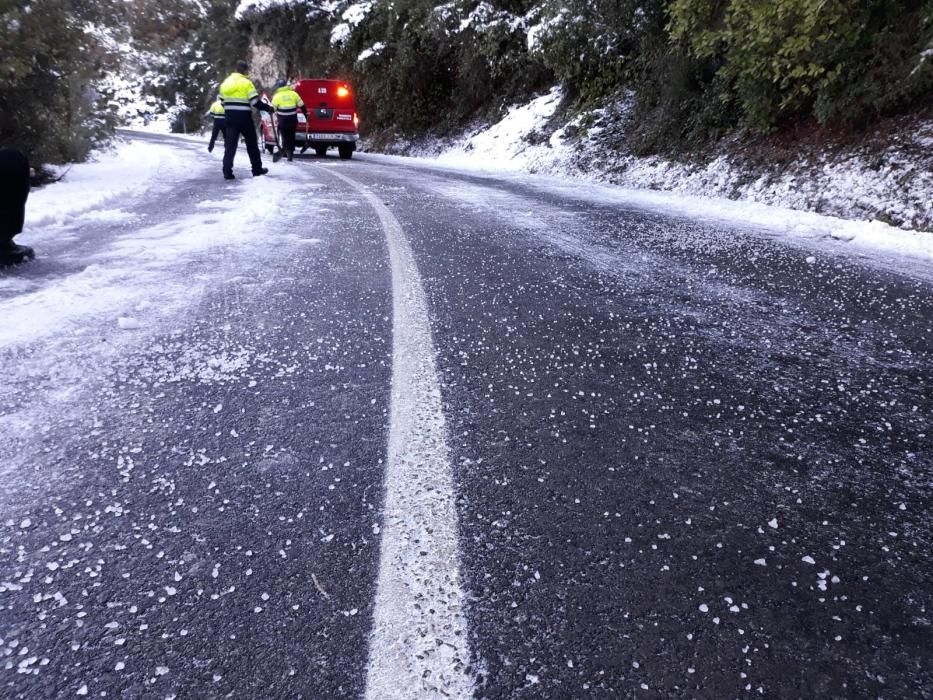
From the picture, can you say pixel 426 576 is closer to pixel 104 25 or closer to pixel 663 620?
pixel 663 620

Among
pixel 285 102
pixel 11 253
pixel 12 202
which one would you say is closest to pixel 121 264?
pixel 11 253

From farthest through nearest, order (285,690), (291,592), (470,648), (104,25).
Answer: (104,25) → (291,592) → (470,648) → (285,690)

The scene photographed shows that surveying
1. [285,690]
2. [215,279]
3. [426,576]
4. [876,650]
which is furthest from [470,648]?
[215,279]

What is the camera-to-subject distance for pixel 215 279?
404 centimetres

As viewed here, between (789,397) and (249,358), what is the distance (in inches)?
91.8

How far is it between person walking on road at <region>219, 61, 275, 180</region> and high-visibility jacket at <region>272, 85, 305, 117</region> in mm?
4702

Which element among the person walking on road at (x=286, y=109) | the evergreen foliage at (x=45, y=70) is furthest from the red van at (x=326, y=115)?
the evergreen foliage at (x=45, y=70)

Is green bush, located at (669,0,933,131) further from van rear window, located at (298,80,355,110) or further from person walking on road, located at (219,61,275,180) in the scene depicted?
van rear window, located at (298,80,355,110)

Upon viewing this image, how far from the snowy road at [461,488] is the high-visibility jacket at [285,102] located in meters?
12.8

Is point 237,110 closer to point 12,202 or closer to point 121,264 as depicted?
point 12,202

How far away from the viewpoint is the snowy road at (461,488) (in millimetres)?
1238

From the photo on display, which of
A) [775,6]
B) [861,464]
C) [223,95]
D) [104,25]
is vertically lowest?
[861,464]

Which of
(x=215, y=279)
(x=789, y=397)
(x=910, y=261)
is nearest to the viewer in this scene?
(x=789, y=397)

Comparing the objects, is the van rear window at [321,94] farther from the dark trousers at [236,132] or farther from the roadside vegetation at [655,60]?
the dark trousers at [236,132]
